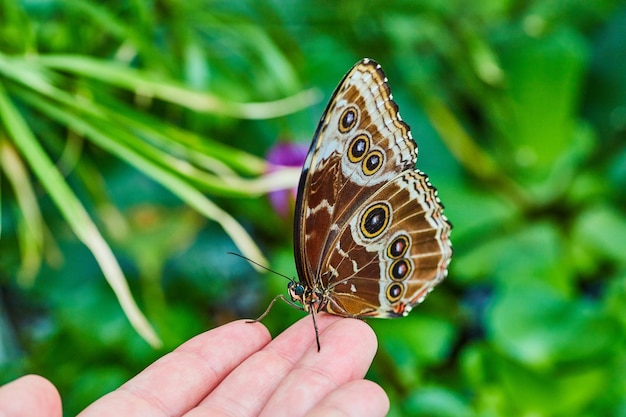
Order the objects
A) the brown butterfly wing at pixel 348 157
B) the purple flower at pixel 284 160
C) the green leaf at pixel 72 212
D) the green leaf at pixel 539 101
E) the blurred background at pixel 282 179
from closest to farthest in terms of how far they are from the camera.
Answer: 1. the brown butterfly wing at pixel 348 157
2. the green leaf at pixel 72 212
3. the blurred background at pixel 282 179
4. the purple flower at pixel 284 160
5. the green leaf at pixel 539 101

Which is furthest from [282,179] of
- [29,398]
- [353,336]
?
[29,398]

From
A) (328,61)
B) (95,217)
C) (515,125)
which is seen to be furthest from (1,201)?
(515,125)

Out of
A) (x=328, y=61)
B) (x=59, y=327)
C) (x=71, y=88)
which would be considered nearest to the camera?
(x=71, y=88)

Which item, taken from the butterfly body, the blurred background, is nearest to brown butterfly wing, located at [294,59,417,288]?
the butterfly body

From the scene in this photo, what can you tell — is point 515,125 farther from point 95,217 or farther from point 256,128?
point 95,217

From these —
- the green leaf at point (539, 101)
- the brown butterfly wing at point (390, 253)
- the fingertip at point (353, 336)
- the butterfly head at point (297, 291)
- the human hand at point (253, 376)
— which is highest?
the green leaf at point (539, 101)

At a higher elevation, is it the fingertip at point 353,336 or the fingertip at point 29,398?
the fingertip at point 353,336

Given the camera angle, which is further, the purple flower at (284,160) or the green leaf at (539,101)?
the green leaf at (539,101)

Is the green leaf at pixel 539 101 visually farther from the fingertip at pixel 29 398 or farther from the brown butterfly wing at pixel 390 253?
the fingertip at pixel 29 398

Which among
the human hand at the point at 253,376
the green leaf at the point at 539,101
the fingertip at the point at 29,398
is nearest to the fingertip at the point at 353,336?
the human hand at the point at 253,376

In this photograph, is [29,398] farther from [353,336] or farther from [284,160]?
[284,160]
